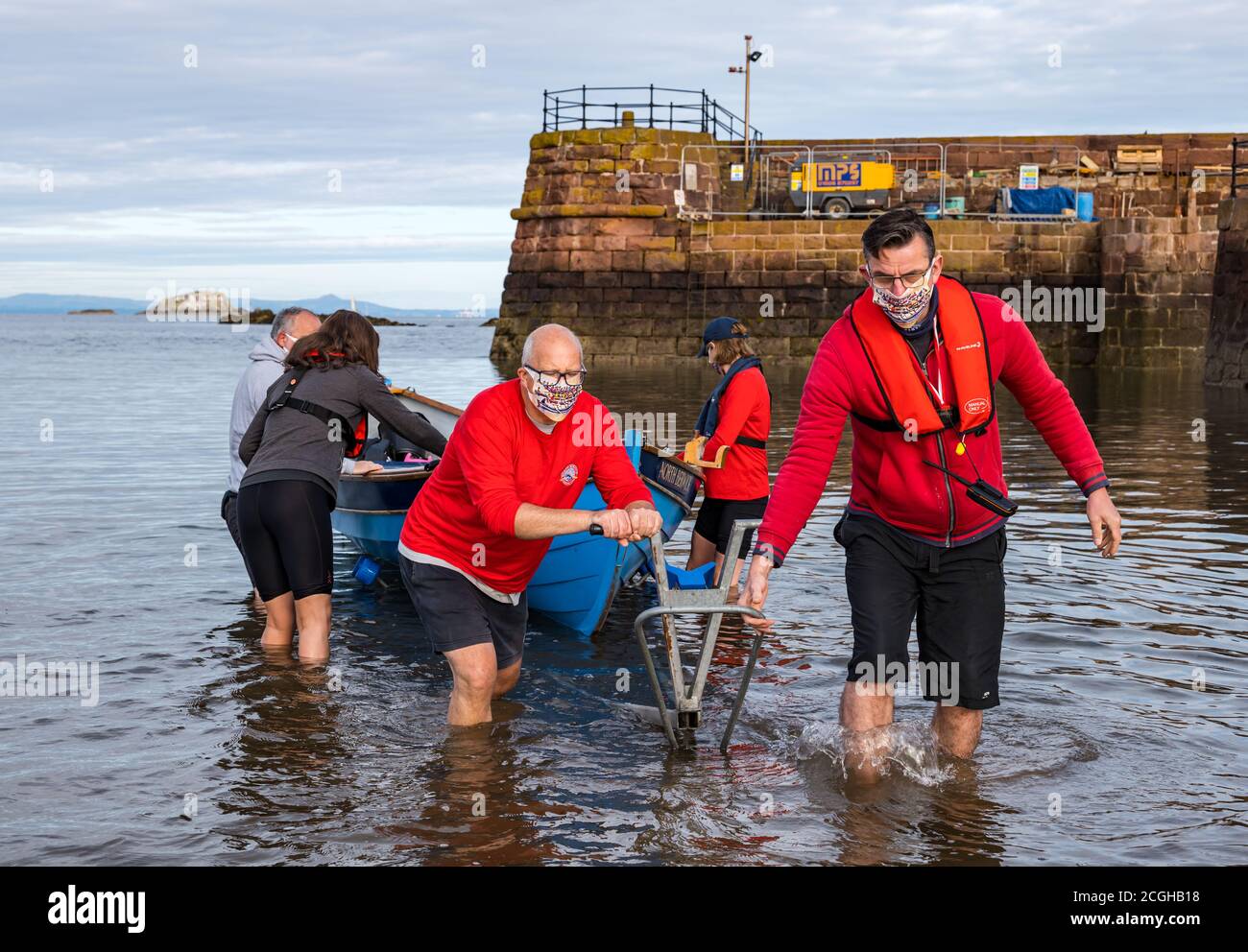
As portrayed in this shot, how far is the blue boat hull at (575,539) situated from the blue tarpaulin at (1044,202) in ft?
90.1

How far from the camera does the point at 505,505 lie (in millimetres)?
5324

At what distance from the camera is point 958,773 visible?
5703 mm

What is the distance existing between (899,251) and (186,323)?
188509 millimetres

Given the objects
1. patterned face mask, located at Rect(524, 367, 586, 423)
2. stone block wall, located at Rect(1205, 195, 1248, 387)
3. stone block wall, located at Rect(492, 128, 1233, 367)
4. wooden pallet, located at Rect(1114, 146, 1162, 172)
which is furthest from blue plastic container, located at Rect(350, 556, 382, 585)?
wooden pallet, located at Rect(1114, 146, 1162, 172)

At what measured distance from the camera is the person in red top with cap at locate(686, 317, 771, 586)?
850cm

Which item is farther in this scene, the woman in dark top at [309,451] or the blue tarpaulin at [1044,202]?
the blue tarpaulin at [1044,202]

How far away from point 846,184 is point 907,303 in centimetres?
3237

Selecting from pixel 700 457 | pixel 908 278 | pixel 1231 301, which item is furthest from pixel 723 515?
pixel 1231 301

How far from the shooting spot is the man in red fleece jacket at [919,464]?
4.84m

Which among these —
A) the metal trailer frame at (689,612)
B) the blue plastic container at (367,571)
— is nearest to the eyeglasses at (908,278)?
the metal trailer frame at (689,612)

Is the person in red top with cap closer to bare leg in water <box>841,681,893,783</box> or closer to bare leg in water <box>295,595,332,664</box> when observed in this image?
bare leg in water <box>295,595,332,664</box>

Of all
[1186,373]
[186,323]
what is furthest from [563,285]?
[186,323]

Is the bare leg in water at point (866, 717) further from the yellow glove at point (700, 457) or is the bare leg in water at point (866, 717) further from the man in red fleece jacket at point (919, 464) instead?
the yellow glove at point (700, 457)

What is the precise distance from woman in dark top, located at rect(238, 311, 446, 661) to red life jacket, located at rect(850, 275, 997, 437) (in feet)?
9.11
